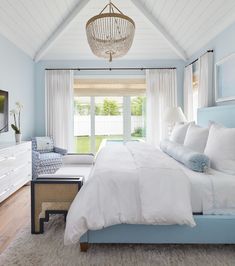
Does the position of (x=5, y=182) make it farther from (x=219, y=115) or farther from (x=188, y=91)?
(x=188, y=91)

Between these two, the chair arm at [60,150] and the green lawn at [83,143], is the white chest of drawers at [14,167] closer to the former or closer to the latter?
the chair arm at [60,150]

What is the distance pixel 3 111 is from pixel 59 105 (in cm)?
176

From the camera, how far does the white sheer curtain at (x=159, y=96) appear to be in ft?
18.2

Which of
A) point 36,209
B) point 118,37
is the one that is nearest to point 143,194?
point 36,209

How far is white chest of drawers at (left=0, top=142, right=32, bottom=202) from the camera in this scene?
3.22 m

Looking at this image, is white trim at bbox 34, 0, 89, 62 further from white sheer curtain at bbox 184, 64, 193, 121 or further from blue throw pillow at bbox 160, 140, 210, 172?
blue throw pillow at bbox 160, 140, 210, 172

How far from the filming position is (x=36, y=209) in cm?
239

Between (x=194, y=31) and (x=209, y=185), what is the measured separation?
3.23 meters

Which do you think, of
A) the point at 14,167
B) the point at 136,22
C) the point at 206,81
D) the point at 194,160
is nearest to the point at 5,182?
the point at 14,167

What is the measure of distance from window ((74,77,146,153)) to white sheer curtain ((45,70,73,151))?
12.0 inches

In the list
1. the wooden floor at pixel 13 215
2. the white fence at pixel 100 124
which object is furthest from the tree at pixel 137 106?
the wooden floor at pixel 13 215

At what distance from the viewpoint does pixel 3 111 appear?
12.7ft

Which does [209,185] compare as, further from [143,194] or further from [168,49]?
[168,49]

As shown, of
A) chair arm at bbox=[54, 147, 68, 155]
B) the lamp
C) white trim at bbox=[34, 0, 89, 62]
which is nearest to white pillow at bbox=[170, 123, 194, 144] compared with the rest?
the lamp
